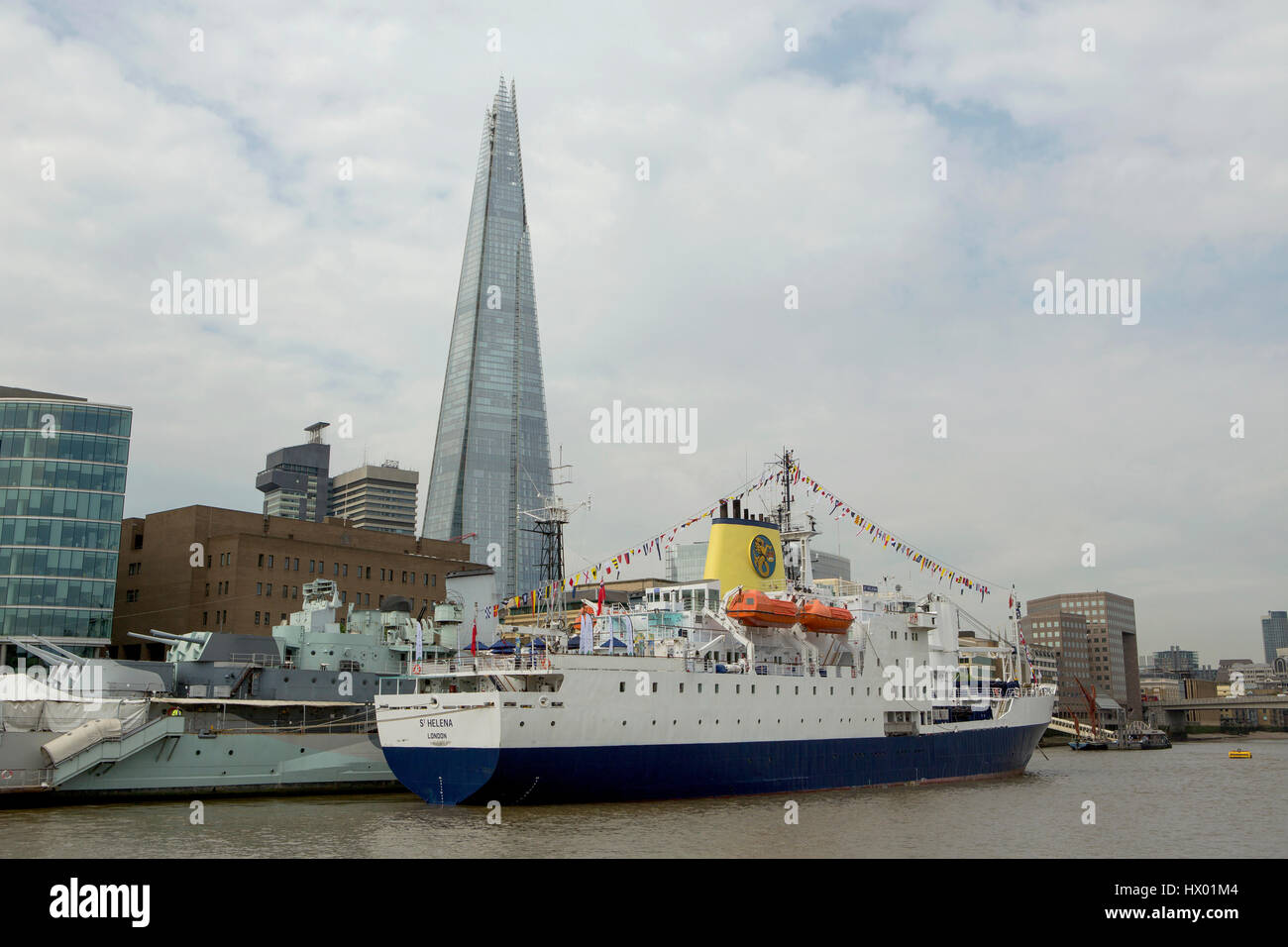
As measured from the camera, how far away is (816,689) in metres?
38.9

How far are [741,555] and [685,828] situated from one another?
16730 millimetres

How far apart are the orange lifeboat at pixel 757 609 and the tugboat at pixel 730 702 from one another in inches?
2.6

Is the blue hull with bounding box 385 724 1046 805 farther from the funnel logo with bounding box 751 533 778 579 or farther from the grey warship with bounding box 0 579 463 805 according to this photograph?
the funnel logo with bounding box 751 533 778 579

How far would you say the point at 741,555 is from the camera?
4206cm

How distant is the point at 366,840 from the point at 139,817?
10.3m

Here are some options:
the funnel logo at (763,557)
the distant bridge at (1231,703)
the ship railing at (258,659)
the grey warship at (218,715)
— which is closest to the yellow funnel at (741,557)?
the funnel logo at (763,557)

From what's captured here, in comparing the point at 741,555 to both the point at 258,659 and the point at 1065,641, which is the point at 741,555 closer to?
the point at 258,659

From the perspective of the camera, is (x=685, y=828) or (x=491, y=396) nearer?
(x=685, y=828)

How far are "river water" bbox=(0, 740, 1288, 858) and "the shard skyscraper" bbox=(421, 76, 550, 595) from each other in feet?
429

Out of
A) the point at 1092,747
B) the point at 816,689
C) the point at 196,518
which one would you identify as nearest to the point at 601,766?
the point at 816,689

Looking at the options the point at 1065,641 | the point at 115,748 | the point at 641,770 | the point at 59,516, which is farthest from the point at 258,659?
the point at 1065,641

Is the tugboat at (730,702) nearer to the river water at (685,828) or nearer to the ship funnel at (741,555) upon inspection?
the ship funnel at (741,555)
